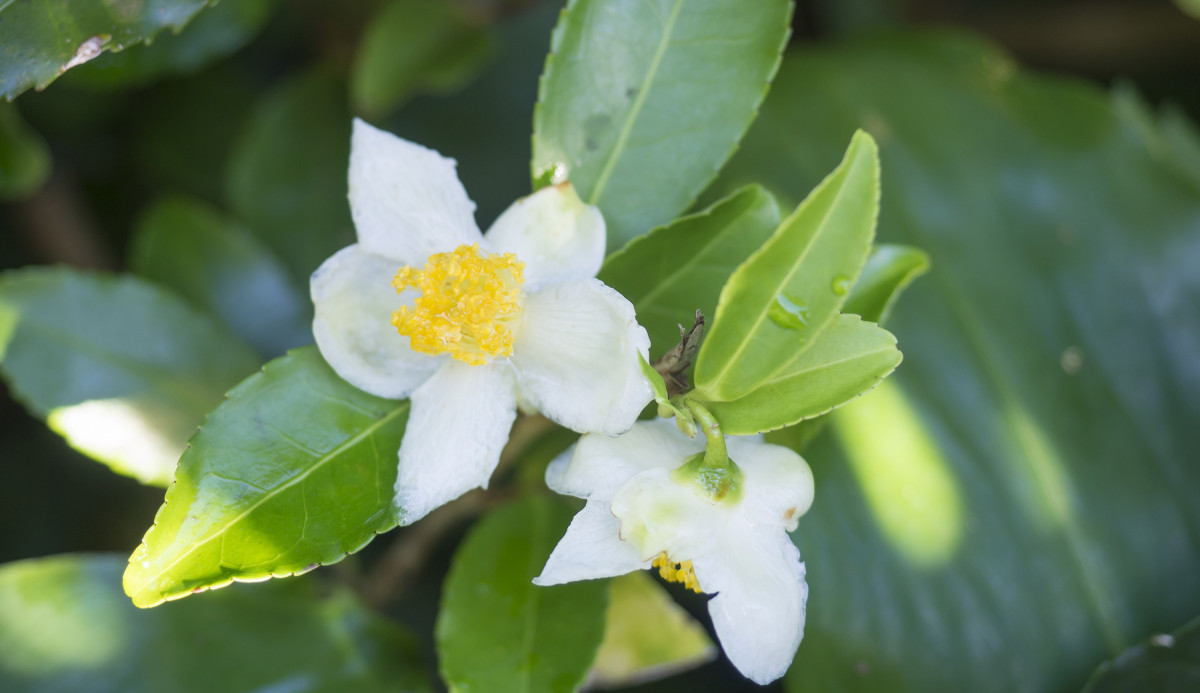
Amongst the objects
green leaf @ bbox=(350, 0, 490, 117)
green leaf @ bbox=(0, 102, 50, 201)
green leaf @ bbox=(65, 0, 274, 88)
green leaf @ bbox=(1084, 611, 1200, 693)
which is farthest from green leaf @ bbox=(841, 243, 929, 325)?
green leaf @ bbox=(0, 102, 50, 201)

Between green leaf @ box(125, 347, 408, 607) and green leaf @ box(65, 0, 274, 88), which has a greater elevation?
green leaf @ box(65, 0, 274, 88)

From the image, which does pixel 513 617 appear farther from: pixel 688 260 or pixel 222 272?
pixel 222 272

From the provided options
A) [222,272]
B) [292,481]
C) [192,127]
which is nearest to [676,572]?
[292,481]

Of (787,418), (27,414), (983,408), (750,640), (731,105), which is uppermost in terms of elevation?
(731,105)

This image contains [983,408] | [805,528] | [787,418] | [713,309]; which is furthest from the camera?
[983,408]

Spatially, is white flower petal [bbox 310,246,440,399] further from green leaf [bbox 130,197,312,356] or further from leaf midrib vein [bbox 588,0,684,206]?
green leaf [bbox 130,197,312,356]

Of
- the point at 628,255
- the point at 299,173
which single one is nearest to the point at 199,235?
the point at 299,173

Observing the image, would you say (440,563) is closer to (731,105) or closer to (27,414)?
(27,414)
